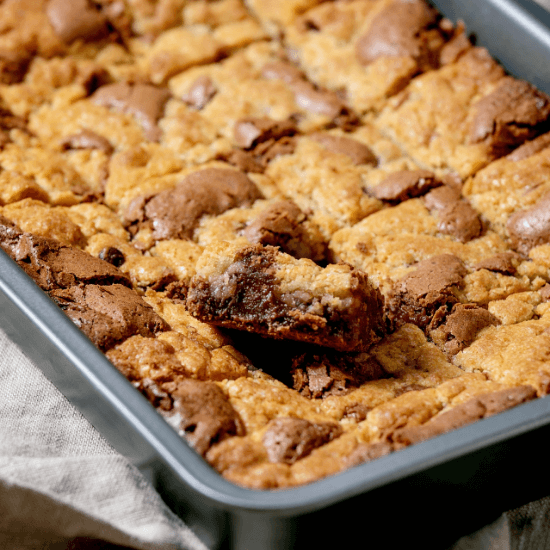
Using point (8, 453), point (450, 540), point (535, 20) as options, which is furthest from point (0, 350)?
point (535, 20)

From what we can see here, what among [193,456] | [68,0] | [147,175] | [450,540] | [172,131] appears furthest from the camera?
[68,0]

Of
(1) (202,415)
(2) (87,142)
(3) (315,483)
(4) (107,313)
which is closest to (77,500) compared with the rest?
(1) (202,415)

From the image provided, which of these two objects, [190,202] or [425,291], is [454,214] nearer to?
[425,291]

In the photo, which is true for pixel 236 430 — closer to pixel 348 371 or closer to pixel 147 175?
pixel 348 371

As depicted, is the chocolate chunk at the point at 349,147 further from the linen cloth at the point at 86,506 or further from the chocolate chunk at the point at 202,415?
the linen cloth at the point at 86,506

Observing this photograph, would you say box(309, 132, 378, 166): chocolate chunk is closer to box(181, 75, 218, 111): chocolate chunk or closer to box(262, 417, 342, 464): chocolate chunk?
box(181, 75, 218, 111): chocolate chunk

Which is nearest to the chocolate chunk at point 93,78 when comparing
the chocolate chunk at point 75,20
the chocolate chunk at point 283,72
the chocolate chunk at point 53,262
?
→ the chocolate chunk at point 75,20
